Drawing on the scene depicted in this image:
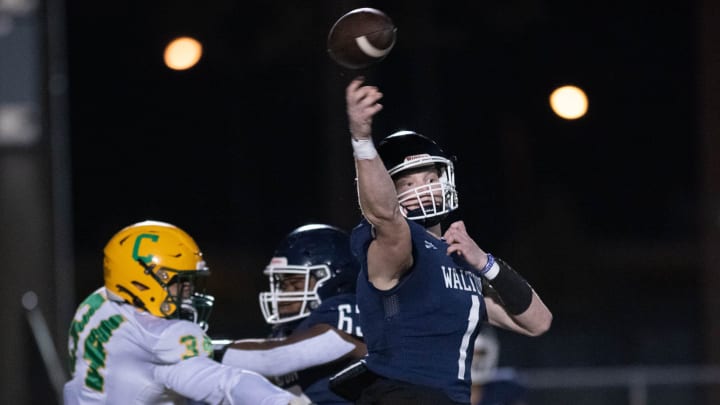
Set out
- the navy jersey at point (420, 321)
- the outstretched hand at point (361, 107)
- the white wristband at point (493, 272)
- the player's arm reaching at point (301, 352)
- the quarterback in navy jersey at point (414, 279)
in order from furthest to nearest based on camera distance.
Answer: the player's arm reaching at point (301, 352) < the white wristband at point (493, 272) < the navy jersey at point (420, 321) < the quarterback in navy jersey at point (414, 279) < the outstretched hand at point (361, 107)

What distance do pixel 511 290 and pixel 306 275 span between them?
1.13 m

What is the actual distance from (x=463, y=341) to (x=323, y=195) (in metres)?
14.8

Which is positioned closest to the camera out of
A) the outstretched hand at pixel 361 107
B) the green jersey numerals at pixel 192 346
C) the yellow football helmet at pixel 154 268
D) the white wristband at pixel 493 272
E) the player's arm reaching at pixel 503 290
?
the outstretched hand at pixel 361 107

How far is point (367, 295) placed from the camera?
4395mm

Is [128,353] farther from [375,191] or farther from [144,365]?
[375,191]

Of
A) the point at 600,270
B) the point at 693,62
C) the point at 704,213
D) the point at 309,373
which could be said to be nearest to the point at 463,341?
the point at 309,373

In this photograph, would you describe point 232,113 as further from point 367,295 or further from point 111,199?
point 367,295

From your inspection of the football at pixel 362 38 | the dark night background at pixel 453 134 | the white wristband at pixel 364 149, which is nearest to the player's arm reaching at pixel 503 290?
the white wristband at pixel 364 149

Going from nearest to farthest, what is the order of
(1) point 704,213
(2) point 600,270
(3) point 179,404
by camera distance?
(3) point 179,404, (1) point 704,213, (2) point 600,270

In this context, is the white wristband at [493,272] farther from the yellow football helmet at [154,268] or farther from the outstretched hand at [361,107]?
the yellow football helmet at [154,268]

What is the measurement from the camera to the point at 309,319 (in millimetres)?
5273

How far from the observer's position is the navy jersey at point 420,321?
14.2ft

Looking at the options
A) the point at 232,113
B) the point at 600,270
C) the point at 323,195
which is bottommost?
the point at 600,270

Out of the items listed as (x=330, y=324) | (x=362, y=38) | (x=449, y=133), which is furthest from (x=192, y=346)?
(x=449, y=133)
